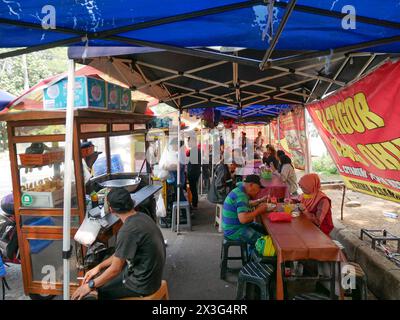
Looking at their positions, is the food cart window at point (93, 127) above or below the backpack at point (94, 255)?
above

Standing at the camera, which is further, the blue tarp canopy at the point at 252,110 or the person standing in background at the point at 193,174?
the blue tarp canopy at the point at 252,110

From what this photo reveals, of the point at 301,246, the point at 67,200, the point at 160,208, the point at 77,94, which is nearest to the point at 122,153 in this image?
the point at 160,208

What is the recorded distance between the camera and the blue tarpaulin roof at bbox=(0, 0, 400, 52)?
73.9 inches

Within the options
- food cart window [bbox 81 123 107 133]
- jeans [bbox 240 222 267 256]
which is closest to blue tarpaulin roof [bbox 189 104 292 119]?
food cart window [bbox 81 123 107 133]

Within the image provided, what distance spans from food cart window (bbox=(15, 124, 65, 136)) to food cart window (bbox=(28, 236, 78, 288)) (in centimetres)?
122

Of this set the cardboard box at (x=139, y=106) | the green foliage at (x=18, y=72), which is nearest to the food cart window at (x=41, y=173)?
the cardboard box at (x=139, y=106)

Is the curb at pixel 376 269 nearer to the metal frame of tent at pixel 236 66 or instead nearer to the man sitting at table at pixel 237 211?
the man sitting at table at pixel 237 211

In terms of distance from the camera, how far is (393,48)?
2463 millimetres

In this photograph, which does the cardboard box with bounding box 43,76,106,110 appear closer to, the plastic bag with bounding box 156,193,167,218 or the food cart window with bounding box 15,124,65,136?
the food cart window with bounding box 15,124,65,136

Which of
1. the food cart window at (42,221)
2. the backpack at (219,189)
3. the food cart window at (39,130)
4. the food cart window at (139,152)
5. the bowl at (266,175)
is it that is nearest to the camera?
the food cart window at (39,130)

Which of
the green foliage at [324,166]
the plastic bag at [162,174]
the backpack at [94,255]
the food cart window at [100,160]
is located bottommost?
the green foliage at [324,166]

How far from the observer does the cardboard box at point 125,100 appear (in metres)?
4.21

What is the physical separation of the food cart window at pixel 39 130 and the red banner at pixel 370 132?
3131 mm
